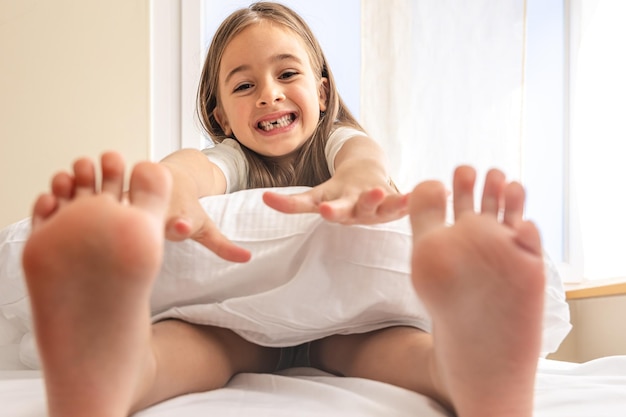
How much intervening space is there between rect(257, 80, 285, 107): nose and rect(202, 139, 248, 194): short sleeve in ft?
0.35

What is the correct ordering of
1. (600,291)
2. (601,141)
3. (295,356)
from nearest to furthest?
(295,356)
(600,291)
(601,141)

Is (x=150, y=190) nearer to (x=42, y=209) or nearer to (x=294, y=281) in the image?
(x=42, y=209)

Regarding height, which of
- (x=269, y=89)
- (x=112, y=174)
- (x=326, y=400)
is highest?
(x=269, y=89)

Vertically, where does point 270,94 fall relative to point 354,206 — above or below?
above

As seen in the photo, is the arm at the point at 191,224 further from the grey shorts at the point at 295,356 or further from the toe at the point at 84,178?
the grey shorts at the point at 295,356

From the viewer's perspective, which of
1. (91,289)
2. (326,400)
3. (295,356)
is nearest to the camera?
(91,289)

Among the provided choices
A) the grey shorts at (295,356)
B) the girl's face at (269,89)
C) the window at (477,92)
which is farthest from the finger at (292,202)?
the window at (477,92)

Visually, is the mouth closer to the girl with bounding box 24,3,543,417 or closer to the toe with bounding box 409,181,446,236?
the girl with bounding box 24,3,543,417

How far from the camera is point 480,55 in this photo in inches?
92.6

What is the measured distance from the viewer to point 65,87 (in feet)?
6.88

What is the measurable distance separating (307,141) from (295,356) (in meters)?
0.50

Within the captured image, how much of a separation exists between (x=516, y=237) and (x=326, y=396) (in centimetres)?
24

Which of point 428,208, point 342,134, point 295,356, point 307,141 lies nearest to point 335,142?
point 342,134

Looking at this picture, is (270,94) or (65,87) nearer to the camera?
(270,94)
